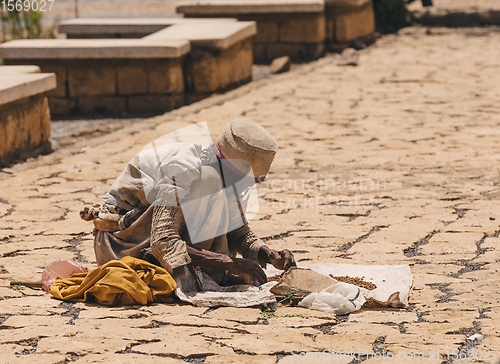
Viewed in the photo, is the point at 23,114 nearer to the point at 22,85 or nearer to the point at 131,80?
the point at 22,85

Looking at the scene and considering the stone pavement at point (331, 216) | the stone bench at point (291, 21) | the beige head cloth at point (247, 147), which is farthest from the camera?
the stone bench at point (291, 21)

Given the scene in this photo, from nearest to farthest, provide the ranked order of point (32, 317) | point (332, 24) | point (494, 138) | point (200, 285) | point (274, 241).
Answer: point (32, 317)
point (200, 285)
point (274, 241)
point (494, 138)
point (332, 24)

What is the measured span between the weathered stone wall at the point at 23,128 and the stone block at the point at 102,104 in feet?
5.59

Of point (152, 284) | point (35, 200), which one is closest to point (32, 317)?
point (152, 284)

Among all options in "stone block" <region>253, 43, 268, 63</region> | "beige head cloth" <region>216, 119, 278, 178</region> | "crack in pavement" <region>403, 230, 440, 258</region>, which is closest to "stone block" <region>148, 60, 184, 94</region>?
"stone block" <region>253, 43, 268, 63</region>

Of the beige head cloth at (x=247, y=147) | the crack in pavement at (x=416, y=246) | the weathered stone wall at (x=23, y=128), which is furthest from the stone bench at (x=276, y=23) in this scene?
the beige head cloth at (x=247, y=147)

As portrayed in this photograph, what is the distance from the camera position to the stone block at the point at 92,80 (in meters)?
9.25

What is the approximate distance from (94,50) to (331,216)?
177 inches

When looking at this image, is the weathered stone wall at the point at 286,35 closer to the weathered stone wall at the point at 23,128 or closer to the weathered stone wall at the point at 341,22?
the weathered stone wall at the point at 341,22

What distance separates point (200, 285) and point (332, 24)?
965 centimetres

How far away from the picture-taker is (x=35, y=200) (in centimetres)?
609

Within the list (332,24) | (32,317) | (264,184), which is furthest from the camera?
(332,24)

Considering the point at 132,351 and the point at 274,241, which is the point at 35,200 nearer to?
the point at 274,241

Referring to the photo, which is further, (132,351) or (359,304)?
(359,304)
